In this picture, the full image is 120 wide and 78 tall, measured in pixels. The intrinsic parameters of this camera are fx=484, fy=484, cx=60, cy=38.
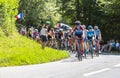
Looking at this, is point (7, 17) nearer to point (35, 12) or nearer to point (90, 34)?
point (90, 34)

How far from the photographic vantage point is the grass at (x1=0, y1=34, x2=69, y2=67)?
61.3 feet

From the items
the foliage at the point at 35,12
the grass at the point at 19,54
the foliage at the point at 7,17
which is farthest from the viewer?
the foliage at the point at 35,12

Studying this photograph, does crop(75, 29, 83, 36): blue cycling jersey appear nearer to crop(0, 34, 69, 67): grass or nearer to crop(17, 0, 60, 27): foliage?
crop(0, 34, 69, 67): grass

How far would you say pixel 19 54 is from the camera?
65.9 ft

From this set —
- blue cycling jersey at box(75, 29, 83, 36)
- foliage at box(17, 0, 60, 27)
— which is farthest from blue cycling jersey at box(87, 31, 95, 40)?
foliage at box(17, 0, 60, 27)

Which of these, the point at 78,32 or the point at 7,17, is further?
the point at 7,17

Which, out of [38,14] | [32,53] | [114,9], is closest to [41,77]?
[32,53]

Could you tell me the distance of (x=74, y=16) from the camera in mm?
49625

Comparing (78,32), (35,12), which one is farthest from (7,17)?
(35,12)

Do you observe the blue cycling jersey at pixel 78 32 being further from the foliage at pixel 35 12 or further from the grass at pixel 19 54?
the foliage at pixel 35 12

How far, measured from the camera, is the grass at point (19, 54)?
Answer: 736 inches

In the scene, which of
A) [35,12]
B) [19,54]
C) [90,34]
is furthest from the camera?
[35,12]

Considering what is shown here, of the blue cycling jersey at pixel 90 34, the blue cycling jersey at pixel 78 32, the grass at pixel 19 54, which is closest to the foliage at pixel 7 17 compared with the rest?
the grass at pixel 19 54

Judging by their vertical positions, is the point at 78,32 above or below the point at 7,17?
below
